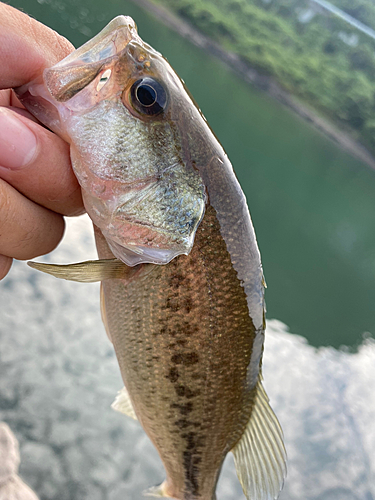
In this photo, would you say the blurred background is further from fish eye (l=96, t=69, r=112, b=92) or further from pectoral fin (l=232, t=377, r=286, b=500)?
fish eye (l=96, t=69, r=112, b=92)

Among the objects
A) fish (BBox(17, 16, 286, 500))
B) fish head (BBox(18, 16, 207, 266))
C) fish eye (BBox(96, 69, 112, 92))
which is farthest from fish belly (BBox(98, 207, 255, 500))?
fish eye (BBox(96, 69, 112, 92))

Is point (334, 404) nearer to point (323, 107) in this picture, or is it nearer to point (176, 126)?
point (176, 126)

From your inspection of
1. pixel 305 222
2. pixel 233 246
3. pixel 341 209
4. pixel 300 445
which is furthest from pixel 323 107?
pixel 233 246

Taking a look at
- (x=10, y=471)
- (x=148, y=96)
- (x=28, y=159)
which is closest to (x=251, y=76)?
(x=10, y=471)

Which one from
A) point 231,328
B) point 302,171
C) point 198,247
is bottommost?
point 302,171

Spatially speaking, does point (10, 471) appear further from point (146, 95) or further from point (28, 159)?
point (146, 95)

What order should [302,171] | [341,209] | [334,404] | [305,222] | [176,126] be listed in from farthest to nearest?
[302,171], [341,209], [305,222], [334,404], [176,126]

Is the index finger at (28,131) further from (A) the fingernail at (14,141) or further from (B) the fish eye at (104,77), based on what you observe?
(B) the fish eye at (104,77)

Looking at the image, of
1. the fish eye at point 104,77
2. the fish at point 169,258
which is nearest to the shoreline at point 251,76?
the fish at point 169,258
